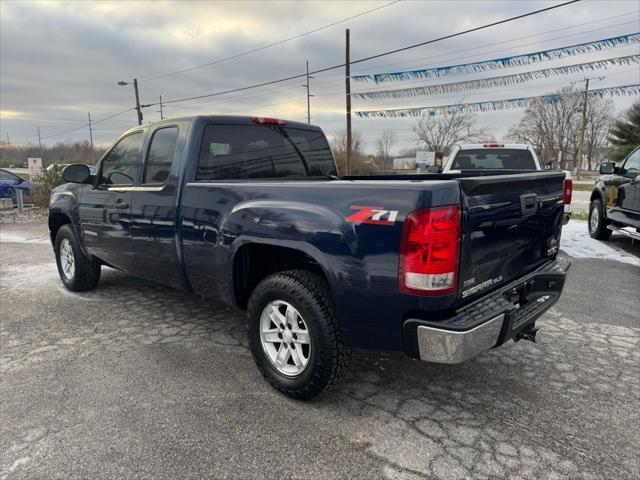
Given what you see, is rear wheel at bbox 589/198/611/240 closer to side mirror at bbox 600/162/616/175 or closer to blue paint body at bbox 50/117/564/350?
side mirror at bbox 600/162/616/175

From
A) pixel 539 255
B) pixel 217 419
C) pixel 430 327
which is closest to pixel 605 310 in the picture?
pixel 539 255

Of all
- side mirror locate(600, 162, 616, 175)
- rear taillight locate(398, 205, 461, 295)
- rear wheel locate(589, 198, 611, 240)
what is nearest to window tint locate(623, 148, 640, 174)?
side mirror locate(600, 162, 616, 175)

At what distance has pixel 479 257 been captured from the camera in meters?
2.44

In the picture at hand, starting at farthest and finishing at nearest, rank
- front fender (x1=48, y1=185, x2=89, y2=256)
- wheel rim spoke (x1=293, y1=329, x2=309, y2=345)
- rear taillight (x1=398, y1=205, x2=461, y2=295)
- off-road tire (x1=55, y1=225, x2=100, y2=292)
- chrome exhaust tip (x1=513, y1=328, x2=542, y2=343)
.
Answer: off-road tire (x1=55, y1=225, x2=100, y2=292) → front fender (x1=48, y1=185, x2=89, y2=256) → chrome exhaust tip (x1=513, y1=328, x2=542, y2=343) → wheel rim spoke (x1=293, y1=329, x2=309, y2=345) → rear taillight (x1=398, y1=205, x2=461, y2=295)

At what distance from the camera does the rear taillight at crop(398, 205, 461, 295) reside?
2188mm

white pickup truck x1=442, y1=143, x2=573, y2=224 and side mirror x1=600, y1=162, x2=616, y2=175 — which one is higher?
white pickup truck x1=442, y1=143, x2=573, y2=224

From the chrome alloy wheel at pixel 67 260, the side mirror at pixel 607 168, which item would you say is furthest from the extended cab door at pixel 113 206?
the side mirror at pixel 607 168

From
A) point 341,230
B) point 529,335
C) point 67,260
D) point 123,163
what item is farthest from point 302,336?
point 67,260

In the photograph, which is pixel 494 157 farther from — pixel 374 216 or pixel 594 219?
pixel 374 216

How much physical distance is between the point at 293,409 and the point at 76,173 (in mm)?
3158

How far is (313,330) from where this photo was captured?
2.63m

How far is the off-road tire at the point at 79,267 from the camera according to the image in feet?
16.4

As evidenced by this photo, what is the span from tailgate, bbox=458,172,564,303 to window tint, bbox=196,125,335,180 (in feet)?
6.55

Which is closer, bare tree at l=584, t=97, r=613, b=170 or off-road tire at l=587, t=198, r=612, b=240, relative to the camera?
off-road tire at l=587, t=198, r=612, b=240
